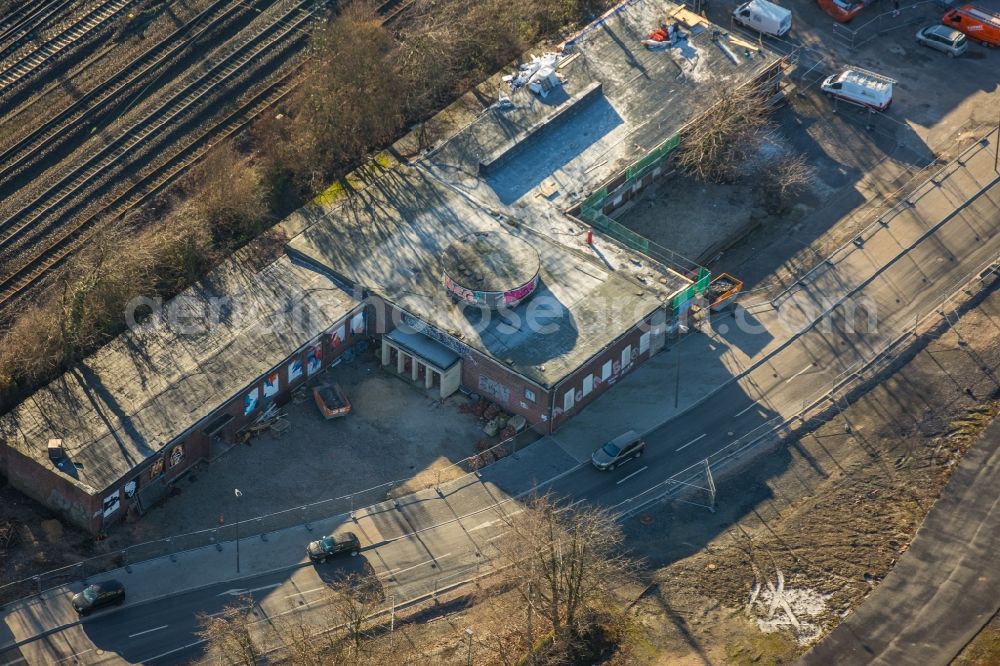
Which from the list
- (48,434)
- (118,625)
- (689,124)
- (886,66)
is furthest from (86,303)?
(886,66)

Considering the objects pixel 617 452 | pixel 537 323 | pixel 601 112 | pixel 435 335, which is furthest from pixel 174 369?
pixel 601 112

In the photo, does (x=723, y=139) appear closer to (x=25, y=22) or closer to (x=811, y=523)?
(x=811, y=523)

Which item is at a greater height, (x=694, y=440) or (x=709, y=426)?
(x=709, y=426)

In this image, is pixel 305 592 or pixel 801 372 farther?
pixel 801 372

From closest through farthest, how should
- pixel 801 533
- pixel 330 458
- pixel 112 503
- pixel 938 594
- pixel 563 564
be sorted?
pixel 563 564 < pixel 938 594 < pixel 112 503 < pixel 801 533 < pixel 330 458

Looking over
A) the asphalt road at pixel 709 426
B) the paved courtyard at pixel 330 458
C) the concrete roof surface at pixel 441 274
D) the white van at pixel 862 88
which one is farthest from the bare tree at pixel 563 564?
the white van at pixel 862 88

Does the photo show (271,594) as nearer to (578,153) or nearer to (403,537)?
(403,537)

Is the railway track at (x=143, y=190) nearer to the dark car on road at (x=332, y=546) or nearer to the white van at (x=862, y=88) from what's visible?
the dark car on road at (x=332, y=546)

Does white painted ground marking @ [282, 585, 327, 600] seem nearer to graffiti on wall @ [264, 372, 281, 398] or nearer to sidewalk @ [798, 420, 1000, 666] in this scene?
graffiti on wall @ [264, 372, 281, 398]
